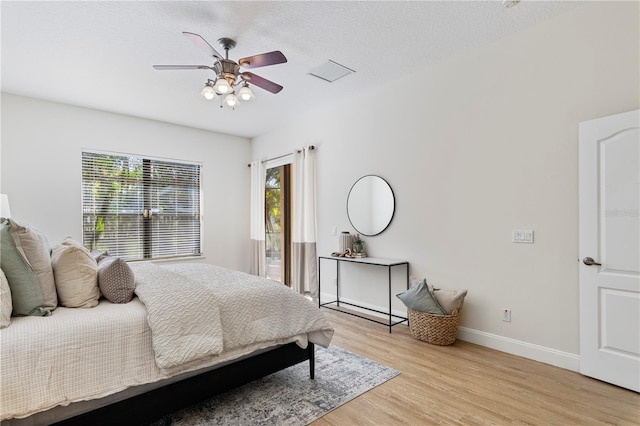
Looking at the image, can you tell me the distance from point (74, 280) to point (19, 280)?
0.24 meters

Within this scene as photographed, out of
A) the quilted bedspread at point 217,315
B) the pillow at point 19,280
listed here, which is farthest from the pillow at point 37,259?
the quilted bedspread at point 217,315

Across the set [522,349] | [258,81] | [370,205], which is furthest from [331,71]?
[522,349]

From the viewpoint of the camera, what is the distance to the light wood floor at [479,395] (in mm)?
1943

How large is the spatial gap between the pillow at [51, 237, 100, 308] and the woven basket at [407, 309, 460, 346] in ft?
8.72

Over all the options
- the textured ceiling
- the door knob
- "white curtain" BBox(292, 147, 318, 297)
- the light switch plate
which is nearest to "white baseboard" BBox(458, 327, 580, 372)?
the door knob

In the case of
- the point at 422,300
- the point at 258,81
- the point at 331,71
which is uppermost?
the point at 331,71

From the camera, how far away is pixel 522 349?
2.80 metres

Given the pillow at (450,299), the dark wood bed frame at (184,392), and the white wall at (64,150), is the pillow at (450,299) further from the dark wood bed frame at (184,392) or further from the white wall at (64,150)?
the white wall at (64,150)

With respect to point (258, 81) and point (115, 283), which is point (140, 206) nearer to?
point (258, 81)

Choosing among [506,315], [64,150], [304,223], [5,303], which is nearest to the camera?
[5,303]

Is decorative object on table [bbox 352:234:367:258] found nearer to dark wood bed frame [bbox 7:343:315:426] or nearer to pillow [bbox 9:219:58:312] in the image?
dark wood bed frame [bbox 7:343:315:426]

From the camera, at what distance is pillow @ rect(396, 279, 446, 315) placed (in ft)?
10.1

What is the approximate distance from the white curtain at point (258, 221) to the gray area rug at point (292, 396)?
322 cm

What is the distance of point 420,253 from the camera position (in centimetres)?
356
